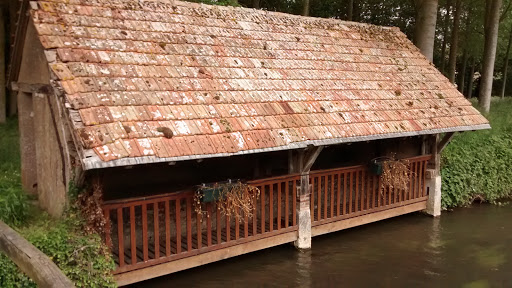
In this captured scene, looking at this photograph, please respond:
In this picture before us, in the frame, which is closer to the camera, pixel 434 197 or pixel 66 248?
pixel 66 248

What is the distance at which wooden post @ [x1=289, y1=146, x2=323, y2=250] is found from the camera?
7.93 meters

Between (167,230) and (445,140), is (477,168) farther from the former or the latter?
(167,230)

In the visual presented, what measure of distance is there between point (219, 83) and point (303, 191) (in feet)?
8.40

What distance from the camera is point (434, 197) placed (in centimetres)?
1085

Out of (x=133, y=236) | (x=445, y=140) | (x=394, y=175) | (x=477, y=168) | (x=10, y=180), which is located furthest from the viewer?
(x=477, y=168)

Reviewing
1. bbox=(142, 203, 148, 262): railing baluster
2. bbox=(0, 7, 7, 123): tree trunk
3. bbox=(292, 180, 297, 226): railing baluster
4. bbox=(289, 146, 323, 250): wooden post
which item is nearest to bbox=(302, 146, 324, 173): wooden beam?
bbox=(289, 146, 323, 250): wooden post

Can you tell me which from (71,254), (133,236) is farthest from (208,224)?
(71,254)

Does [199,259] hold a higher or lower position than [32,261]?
lower

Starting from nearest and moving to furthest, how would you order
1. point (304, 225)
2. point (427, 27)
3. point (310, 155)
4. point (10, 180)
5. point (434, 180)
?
point (310, 155) < point (304, 225) < point (10, 180) < point (434, 180) < point (427, 27)

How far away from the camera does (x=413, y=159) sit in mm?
10227

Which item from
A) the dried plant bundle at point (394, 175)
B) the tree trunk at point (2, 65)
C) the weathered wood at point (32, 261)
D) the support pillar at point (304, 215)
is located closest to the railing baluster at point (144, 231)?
the weathered wood at point (32, 261)

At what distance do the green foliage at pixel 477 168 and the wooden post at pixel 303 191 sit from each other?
507 centimetres

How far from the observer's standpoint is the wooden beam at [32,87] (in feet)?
22.2

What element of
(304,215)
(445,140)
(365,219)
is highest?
(445,140)
